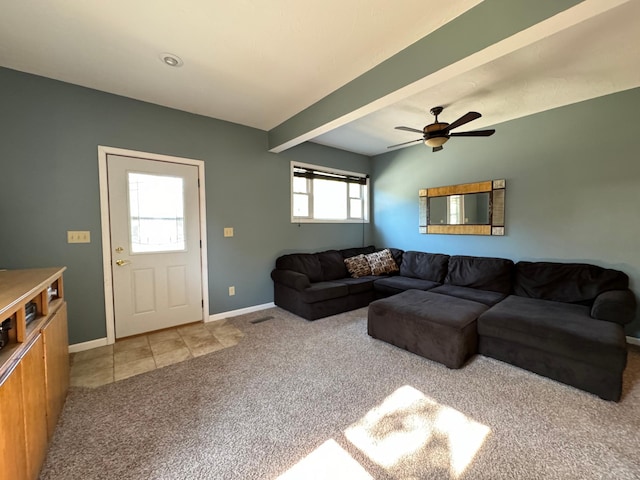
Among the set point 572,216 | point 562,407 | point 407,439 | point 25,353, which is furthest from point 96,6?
point 572,216

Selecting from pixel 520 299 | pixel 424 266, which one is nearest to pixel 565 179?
pixel 520 299

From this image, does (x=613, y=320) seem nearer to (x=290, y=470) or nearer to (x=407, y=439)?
(x=407, y=439)

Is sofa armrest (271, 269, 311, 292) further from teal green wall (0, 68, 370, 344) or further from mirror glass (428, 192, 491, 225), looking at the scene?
mirror glass (428, 192, 491, 225)

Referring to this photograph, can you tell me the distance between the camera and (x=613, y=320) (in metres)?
2.26

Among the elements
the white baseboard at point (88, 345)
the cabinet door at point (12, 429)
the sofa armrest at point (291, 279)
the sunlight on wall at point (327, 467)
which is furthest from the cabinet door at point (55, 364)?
the sofa armrest at point (291, 279)

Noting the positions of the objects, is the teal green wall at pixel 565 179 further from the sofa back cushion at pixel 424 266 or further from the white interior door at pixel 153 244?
the white interior door at pixel 153 244

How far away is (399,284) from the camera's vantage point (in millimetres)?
3852

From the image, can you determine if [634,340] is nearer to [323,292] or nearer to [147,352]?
[323,292]

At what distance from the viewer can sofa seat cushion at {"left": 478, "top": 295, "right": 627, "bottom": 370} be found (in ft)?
6.29

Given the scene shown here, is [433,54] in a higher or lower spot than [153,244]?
higher

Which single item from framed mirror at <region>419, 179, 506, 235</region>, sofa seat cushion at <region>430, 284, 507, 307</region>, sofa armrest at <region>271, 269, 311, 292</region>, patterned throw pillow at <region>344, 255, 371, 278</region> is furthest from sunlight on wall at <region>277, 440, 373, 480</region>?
framed mirror at <region>419, 179, 506, 235</region>

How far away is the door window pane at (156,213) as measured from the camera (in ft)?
9.80

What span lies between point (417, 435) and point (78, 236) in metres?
3.43

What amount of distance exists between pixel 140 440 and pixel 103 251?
2042 mm
